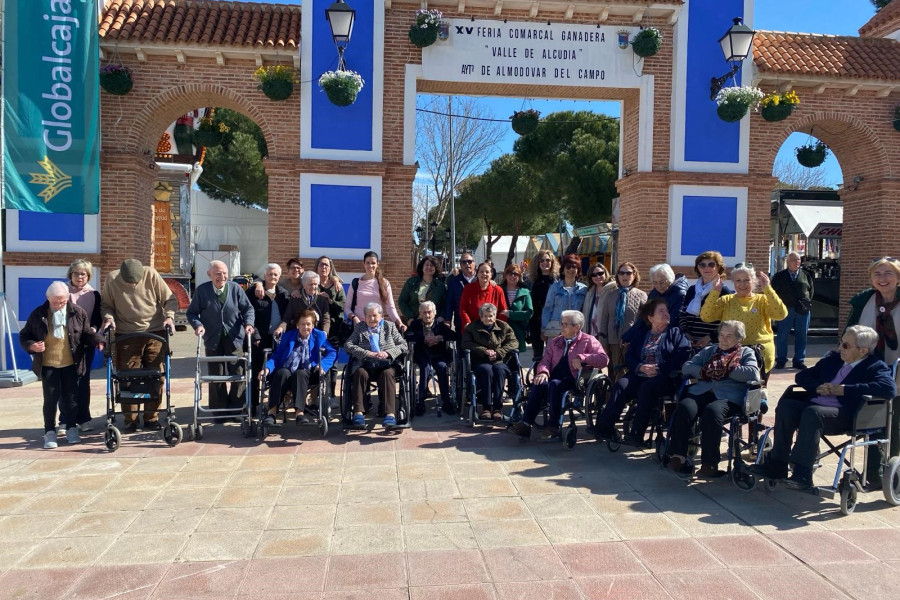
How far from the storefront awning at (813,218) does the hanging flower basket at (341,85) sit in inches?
387

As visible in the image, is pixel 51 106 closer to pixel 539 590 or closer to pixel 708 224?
pixel 539 590

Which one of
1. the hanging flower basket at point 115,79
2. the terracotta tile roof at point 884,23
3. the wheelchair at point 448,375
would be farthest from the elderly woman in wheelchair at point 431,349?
the terracotta tile roof at point 884,23

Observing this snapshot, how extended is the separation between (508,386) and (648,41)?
6818 millimetres

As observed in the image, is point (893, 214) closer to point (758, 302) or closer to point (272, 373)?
point (758, 302)

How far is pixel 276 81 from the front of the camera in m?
10.0

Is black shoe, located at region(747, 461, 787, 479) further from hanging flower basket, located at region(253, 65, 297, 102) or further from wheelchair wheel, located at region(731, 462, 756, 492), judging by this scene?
hanging flower basket, located at region(253, 65, 297, 102)

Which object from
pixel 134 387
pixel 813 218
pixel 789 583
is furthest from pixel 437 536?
pixel 813 218

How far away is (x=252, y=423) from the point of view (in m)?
6.15

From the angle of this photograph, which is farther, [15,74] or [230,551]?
[15,74]

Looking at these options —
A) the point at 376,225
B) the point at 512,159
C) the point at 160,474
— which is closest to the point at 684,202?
the point at 376,225

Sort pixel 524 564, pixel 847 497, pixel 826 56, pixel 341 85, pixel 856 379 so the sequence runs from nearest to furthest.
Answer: pixel 524 564 < pixel 847 497 < pixel 856 379 < pixel 341 85 < pixel 826 56

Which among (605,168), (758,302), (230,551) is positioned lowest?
(230,551)

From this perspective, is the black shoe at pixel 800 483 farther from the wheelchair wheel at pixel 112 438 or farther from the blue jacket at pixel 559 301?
the wheelchair wheel at pixel 112 438

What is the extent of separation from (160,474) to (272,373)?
141cm
